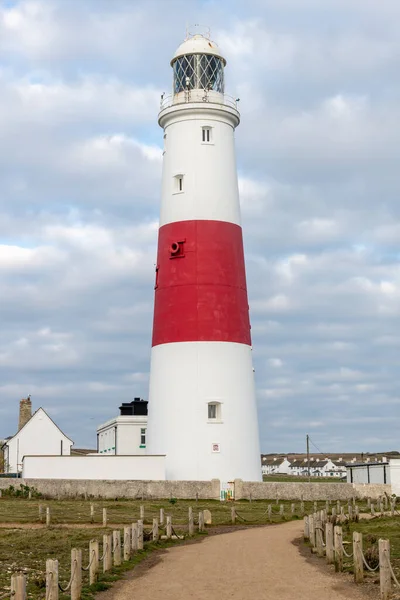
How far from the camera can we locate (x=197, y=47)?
143ft

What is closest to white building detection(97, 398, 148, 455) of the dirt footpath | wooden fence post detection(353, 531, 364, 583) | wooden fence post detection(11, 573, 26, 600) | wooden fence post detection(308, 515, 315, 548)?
wooden fence post detection(308, 515, 315, 548)

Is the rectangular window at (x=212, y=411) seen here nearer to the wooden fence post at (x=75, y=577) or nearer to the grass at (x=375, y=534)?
the grass at (x=375, y=534)

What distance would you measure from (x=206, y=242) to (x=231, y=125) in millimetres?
6361

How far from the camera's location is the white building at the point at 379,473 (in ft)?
156

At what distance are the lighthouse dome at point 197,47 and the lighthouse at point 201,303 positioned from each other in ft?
0.19

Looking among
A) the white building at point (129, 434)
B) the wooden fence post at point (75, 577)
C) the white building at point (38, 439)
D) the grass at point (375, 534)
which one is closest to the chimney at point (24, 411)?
the white building at point (38, 439)

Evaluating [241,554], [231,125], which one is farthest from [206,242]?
[241,554]

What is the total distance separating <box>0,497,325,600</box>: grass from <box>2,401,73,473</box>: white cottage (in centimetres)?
2644

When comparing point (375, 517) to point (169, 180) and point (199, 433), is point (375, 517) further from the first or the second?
point (169, 180)

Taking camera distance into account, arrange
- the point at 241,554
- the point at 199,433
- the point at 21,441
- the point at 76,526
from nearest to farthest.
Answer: the point at 241,554 < the point at 76,526 < the point at 199,433 < the point at 21,441

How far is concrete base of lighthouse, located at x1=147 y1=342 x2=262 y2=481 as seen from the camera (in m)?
41.3

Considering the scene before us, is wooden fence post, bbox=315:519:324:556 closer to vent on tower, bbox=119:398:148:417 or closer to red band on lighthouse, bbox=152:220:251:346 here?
red band on lighthouse, bbox=152:220:251:346

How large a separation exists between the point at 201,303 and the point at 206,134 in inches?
320

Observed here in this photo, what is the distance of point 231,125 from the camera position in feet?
146
